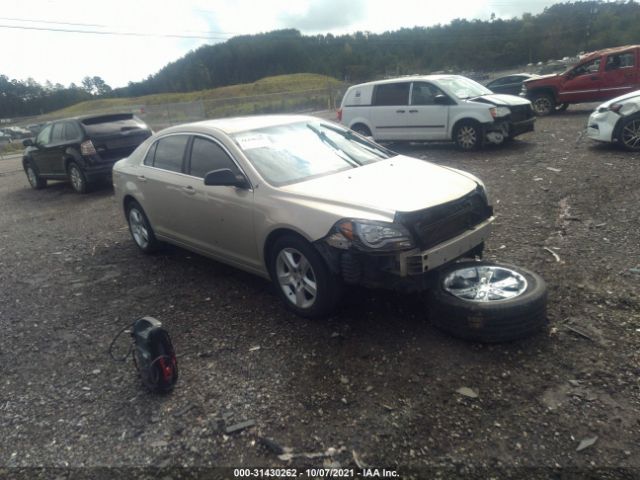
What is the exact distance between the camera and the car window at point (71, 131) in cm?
1123

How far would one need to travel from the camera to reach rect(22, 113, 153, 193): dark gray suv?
434 inches

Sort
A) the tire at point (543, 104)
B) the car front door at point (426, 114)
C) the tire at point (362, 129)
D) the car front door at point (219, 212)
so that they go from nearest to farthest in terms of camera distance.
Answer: the car front door at point (219, 212)
the car front door at point (426, 114)
the tire at point (362, 129)
the tire at point (543, 104)

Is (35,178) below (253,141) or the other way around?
below

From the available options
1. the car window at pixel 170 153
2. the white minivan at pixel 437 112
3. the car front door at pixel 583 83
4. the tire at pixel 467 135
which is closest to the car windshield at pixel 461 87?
the white minivan at pixel 437 112

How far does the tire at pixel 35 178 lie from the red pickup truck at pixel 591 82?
1531cm

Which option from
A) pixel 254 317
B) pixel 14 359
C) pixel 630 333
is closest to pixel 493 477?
pixel 630 333

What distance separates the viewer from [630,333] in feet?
11.4

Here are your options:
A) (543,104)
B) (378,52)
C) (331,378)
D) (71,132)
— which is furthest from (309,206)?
(378,52)

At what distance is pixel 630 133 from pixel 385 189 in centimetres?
754

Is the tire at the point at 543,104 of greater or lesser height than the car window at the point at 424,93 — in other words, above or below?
below

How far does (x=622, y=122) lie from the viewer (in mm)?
9219

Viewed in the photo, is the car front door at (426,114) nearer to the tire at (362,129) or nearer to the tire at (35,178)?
the tire at (362,129)

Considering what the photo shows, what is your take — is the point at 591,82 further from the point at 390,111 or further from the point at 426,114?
the point at 390,111

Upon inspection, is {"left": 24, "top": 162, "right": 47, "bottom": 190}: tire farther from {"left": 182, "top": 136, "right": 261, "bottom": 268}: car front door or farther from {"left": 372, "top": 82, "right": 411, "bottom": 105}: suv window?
{"left": 182, "top": 136, "right": 261, "bottom": 268}: car front door
